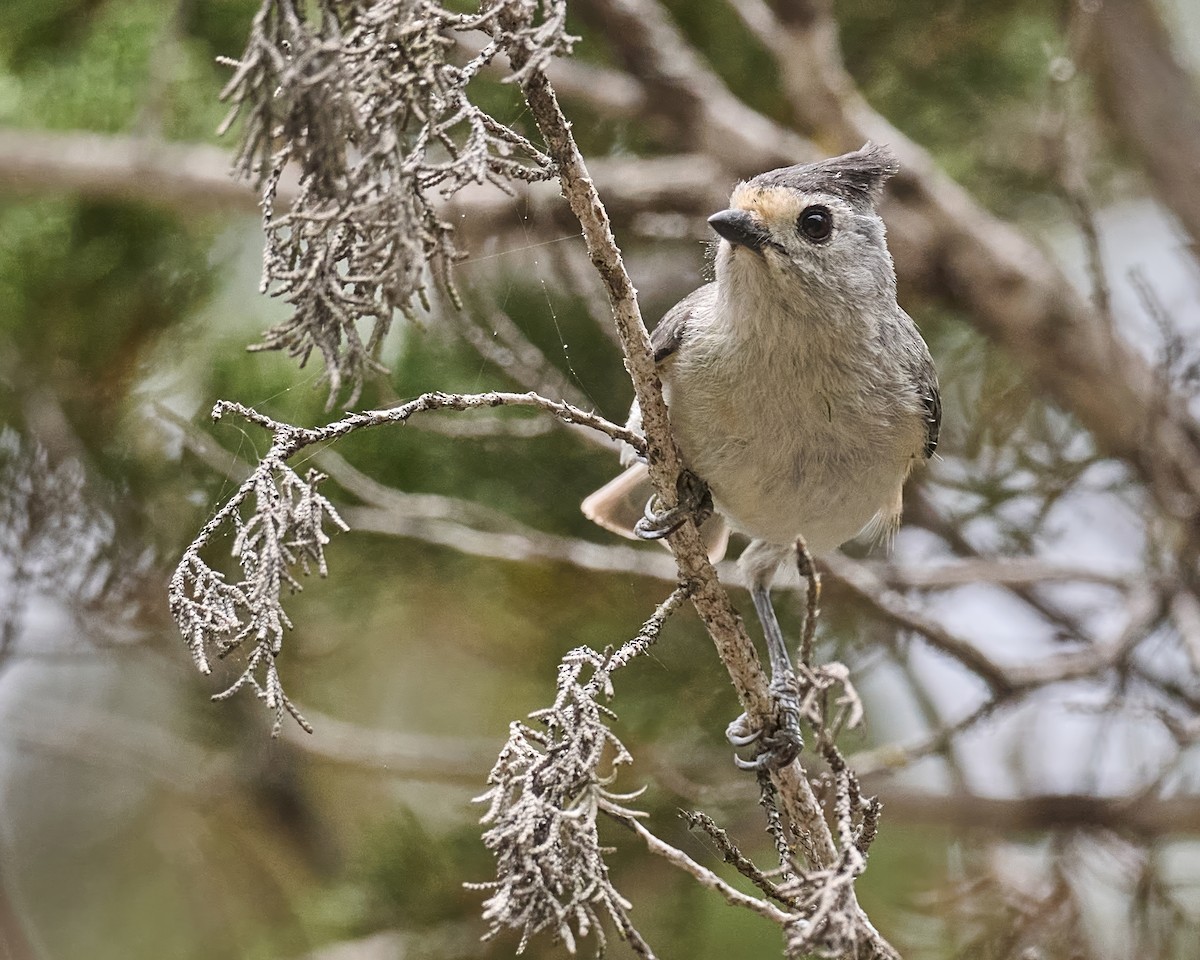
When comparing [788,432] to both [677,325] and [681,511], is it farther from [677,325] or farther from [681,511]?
[681,511]

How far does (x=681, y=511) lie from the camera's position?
1603 millimetres

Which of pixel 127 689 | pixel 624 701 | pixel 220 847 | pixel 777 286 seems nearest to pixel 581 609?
pixel 624 701

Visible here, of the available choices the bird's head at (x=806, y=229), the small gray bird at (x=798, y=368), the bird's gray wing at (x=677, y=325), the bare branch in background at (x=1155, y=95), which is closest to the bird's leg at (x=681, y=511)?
the small gray bird at (x=798, y=368)

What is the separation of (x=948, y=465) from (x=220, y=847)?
2403 millimetres

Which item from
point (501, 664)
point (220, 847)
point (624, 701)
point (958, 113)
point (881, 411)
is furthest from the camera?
point (220, 847)

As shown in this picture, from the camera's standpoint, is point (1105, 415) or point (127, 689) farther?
point (127, 689)

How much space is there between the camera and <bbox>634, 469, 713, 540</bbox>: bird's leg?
5.22 feet

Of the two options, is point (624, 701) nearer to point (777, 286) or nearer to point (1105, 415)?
point (777, 286)

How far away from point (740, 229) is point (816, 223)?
0.60 ft

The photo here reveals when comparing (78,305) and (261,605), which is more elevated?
(261,605)

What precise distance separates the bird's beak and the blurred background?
74 cm

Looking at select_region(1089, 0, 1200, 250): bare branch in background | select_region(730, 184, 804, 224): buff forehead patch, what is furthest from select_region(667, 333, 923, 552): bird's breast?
select_region(1089, 0, 1200, 250): bare branch in background

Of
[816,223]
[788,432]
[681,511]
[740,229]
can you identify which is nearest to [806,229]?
→ [816,223]

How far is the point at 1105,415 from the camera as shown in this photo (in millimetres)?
3080
